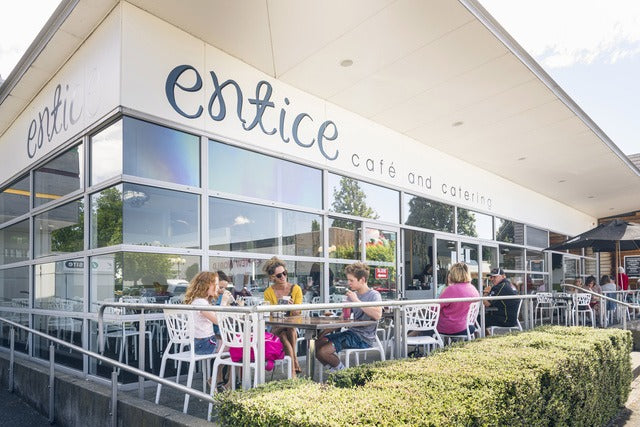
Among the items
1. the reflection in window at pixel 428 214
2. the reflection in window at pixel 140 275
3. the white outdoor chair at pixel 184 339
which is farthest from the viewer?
the reflection in window at pixel 428 214

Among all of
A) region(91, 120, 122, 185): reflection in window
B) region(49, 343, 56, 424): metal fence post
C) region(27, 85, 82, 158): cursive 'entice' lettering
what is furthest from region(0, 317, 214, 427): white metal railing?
region(27, 85, 82, 158): cursive 'entice' lettering

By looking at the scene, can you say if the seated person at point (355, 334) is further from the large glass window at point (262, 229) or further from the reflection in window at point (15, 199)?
the reflection in window at point (15, 199)

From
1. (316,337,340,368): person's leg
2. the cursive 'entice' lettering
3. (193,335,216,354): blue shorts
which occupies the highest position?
the cursive 'entice' lettering

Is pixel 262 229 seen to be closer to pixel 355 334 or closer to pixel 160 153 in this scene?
pixel 160 153

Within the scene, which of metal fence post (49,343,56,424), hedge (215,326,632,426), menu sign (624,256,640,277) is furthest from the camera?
menu sign (624,256,640,277)

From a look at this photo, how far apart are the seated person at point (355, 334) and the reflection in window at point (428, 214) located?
13.9 feet

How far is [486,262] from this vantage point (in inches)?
451

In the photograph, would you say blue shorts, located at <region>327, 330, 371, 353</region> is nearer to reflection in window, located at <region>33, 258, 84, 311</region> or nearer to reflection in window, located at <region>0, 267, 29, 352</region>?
reflection in window, located at <region>33, 258, 84, 311</region>

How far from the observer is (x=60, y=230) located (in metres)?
6.41

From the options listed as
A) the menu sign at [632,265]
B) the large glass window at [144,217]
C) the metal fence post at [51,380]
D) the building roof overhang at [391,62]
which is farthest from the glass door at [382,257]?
the menu sign at [632,265]

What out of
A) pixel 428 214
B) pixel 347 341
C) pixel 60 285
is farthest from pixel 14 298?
pixel 428 214

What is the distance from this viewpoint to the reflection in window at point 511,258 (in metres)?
12.2

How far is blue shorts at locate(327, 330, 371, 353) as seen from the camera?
180 inches

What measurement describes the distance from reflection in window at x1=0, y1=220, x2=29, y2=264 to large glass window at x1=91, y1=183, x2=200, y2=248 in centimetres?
294
